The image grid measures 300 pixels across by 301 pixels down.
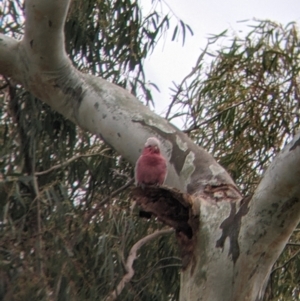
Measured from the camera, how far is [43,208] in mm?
3738

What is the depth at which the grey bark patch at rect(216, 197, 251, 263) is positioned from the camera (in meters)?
2.49

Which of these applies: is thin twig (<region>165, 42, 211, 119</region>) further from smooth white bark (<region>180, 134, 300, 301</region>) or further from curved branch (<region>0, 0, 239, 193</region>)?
smooth white bark (<region>180, 134, 300, 301</region>)

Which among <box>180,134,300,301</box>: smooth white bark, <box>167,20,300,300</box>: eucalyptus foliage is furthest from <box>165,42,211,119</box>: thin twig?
<box>180,134,300,301</box>: smooth white bark

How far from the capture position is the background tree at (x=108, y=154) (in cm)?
343

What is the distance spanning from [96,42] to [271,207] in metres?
1.99

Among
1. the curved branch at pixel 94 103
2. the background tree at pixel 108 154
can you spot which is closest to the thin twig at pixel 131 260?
the background tree at pixel 108 154

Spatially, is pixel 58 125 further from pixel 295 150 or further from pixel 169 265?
pixel 295 150

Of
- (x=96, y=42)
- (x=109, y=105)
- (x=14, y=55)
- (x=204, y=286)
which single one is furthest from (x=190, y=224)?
(x=96, y=42)

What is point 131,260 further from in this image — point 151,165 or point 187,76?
point 187,76

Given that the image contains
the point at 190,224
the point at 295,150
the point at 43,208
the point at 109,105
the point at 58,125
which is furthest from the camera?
the point at 58,125

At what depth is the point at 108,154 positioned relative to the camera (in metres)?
4.10

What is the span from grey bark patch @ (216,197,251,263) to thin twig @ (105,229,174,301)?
114 centimetres

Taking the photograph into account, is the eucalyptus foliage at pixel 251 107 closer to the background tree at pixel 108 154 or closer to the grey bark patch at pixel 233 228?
the background tree at pixel 108 154

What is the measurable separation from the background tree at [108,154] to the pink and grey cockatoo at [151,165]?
0.32 meters
